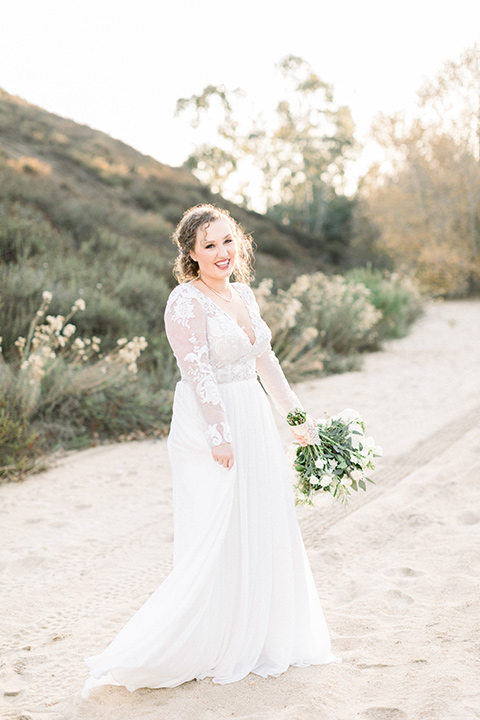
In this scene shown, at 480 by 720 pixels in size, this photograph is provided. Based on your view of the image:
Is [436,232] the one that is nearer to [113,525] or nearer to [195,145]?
[113,525]

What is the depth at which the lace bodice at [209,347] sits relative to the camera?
9.09ft

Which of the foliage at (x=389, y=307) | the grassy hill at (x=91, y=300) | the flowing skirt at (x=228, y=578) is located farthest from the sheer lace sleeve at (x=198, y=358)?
the foliage at (x=389, y=307)

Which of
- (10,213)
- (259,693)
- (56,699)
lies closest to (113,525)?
(56,699)

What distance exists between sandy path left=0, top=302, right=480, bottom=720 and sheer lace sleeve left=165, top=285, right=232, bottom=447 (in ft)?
3.60

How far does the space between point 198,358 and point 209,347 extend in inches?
4.5

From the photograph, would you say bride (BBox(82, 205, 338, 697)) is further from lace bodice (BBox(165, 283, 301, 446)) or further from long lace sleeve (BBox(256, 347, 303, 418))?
long lace sleeve (BBox(256, 347, 303, 418))

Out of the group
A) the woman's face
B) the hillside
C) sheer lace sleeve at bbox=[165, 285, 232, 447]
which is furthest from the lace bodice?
the hillside

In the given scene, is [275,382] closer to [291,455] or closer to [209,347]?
[291,455]

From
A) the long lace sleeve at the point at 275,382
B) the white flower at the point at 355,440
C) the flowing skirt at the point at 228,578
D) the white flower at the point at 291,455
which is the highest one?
the long lace sleeve at the point at 275,382

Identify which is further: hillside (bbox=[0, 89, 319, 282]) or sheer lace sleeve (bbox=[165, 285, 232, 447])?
hillside (bbox=[0, 89, 319, 282])

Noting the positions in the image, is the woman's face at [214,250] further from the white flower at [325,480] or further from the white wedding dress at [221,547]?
the white flower at [325,480]

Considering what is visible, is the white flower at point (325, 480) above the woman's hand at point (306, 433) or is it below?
below

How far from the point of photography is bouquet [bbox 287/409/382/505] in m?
2.95

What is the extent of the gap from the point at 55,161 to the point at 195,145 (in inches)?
912
